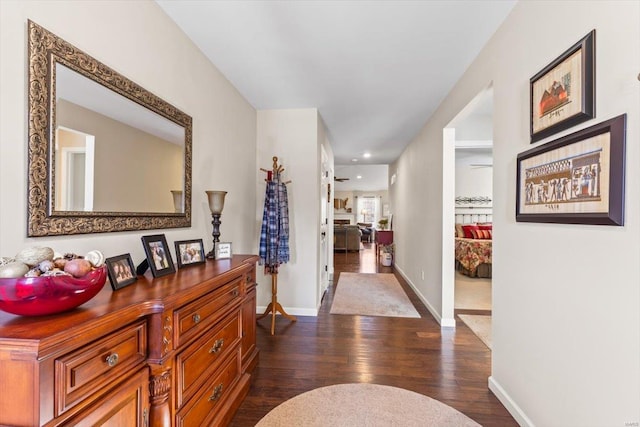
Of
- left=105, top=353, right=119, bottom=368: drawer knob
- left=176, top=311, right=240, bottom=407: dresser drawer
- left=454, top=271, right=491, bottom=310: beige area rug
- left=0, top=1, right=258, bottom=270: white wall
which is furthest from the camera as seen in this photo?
left=454, top=271, right=491, bottom=310: beige area rug

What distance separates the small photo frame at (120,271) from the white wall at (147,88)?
198 mm

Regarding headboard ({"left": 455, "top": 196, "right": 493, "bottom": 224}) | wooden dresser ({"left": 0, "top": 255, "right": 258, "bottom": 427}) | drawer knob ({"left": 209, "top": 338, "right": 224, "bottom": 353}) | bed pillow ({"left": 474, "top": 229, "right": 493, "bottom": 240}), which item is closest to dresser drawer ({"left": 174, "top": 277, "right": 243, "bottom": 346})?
wooden dresser ({"left": 0, "top": 255, "right": 258, "bottom": 427})

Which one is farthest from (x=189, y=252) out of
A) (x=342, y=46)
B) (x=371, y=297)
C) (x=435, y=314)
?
(x=371, y=297)

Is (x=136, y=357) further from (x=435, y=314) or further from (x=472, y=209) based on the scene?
(x=472, y=209)

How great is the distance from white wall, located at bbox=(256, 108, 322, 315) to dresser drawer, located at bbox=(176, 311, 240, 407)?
170 cm

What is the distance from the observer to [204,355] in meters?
1.48

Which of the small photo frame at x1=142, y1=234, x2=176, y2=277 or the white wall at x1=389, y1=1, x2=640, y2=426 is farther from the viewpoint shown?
the small photo frame at x1=142, y1=234, x2=176, y2=277

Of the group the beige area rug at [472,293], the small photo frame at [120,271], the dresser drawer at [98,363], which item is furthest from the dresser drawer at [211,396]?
the beige area rug at [472,293]

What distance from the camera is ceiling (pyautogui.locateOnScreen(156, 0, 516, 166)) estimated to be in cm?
181

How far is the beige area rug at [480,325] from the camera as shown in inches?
114

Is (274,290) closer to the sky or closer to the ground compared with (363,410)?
closer to the sky

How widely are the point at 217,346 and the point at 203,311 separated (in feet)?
1.00

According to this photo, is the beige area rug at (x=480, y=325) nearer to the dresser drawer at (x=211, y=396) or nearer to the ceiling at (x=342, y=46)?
the dresser drawer at (x=211, y=396)

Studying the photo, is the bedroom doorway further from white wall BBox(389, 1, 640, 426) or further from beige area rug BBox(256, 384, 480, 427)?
beige area rug BBox(256, 384, 480, 427)
